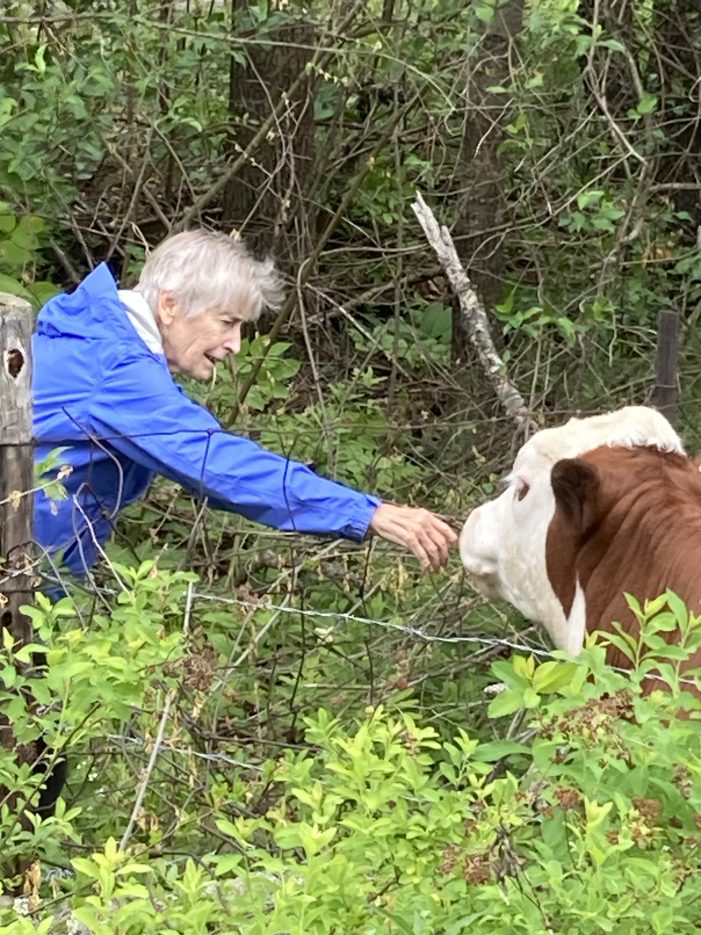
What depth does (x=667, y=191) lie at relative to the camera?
23.2 feet

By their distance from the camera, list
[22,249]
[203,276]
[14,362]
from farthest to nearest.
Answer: [22,249]
[203,276]
[14,362]

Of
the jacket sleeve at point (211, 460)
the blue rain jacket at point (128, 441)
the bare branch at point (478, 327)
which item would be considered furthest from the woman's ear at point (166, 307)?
the bare branch at point (478, 327)

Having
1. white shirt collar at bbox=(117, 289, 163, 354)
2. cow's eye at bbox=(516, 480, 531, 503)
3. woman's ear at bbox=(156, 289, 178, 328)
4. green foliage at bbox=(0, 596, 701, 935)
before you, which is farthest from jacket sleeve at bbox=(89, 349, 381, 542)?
green foliage at bbox=(0, 596, 701, 935)

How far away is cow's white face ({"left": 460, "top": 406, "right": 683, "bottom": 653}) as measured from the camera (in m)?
3.86

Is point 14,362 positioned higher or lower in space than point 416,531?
higher

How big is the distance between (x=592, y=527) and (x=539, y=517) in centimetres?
16

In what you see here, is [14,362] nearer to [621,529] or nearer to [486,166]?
[621,529]

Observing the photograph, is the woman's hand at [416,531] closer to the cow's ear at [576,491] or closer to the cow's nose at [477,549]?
the cow's ear at [576,491]

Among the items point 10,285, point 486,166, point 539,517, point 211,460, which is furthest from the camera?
point 486,166

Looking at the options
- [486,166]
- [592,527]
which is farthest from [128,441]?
[486,166]

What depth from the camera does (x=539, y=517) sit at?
12.8 feet

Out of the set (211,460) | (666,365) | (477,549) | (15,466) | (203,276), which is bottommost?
(477,549)

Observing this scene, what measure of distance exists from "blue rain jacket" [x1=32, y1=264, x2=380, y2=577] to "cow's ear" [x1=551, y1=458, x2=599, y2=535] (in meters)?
0.46

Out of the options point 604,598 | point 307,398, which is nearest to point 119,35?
point 307,398
